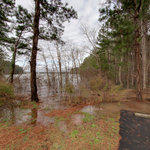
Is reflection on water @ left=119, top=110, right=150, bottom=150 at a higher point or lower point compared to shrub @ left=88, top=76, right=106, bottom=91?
lower

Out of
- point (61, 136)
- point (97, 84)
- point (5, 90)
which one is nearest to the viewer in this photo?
point (61, 136)

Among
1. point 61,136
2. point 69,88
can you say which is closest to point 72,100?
point 69,88

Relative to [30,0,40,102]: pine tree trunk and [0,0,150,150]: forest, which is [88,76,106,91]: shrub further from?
[30,0,40,102]: pine tree trunk

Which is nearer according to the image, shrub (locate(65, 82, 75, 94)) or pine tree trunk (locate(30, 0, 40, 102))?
pine tree trunk (locate(30, 0, 40, 102))

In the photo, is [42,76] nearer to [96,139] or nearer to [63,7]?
[63,7]

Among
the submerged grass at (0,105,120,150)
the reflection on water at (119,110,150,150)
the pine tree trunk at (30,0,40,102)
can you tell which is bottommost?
the reflection on water at (119,110,150,150)

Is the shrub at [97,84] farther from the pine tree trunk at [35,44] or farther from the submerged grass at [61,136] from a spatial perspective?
the pine tree trunk at [35,44]

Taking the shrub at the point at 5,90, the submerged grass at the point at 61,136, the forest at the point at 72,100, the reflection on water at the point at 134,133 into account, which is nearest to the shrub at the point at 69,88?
the forest at the point at 72,100

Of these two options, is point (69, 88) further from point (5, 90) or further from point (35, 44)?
point (5, 90)

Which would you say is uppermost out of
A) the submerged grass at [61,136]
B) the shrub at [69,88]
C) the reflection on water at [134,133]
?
the shrub at [69,88]

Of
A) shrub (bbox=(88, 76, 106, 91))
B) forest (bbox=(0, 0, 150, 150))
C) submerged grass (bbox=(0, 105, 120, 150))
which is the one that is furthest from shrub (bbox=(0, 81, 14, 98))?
shrub (bbox=(88, 76, 106, 91))

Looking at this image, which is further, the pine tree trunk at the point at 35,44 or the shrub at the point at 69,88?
the shrub at the point at 69,88

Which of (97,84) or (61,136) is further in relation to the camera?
(97,84)

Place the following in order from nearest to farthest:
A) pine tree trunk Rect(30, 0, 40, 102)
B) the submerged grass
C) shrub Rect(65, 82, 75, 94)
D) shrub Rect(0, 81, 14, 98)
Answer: the submerged grass → shrub Rect(0, 81, 14, 98) → pine tree trunk Rect(30, 0, 40, 102) → shrub Rect(65, 82, 75, 94)
